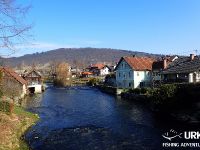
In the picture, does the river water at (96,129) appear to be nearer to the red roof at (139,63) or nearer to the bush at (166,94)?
the bush at (166,94)

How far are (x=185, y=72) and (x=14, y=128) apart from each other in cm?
3398

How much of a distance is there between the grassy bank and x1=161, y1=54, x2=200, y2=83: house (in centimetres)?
2750

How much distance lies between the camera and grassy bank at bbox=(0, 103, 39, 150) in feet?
83.6

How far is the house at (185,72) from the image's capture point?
180ft

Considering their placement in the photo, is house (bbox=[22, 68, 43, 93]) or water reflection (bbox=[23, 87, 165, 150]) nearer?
water reflection (bbox=[23, 87, 165, 150])

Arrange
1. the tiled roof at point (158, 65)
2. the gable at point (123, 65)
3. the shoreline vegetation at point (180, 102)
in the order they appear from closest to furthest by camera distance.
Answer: the shoreline vegetation at point (180, 102), the tiled roof at point (158, 65), the gable at point (123, 65)

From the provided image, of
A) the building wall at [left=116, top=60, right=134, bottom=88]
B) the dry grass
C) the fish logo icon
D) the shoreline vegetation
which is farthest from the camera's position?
the building wall at [left=116, top=60, right=134, bottom=88]

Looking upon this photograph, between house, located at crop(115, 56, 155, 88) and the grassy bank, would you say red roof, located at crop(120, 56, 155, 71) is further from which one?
the grassy bank

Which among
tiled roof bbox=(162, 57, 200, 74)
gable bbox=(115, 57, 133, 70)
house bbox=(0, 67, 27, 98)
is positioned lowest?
house bbox=(0, 67, 27, 98)

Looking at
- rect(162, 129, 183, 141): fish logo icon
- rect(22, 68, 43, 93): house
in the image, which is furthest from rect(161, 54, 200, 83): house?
rect(22, 68, 43, 93): house

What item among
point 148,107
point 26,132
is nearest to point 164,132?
point 26,132

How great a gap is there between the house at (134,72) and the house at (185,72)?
12.1 meters

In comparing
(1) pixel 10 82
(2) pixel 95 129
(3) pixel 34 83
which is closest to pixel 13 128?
(2) pixel 95 129

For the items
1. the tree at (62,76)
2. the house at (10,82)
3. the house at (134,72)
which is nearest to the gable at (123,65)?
the house at (134,72)
